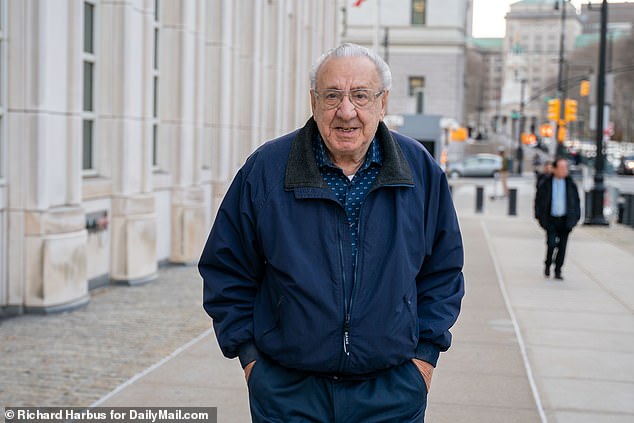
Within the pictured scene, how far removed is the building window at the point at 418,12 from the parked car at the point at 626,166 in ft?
53.0

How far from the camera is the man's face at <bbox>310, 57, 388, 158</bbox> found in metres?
3.65

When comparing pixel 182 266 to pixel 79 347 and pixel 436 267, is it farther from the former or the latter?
pixel 436 267

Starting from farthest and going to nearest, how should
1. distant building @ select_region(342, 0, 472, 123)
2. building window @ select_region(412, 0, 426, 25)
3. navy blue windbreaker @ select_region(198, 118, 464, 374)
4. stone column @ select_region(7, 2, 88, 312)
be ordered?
1. building window @ select_region(412, 0, 426, 25)
2. distant building @ select_region(342, 0, 472, 123)
3. stone column @ select_region(7, 2, 88, 312)
4. navy blue windbreaker @ select_region(198, 118, 464, 374)

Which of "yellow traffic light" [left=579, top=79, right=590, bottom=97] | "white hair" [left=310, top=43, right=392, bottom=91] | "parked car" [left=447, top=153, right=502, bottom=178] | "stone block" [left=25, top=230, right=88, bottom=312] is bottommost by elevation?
"parked car" [left=447, top=153, right=502, bottom=178]

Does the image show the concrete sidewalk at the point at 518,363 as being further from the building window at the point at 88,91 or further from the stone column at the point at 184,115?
the stone column at the point at 184,115

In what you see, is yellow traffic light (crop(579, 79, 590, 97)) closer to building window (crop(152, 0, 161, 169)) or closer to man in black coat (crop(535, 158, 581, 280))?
man in black coat (crop(535, 158, 581, 280))

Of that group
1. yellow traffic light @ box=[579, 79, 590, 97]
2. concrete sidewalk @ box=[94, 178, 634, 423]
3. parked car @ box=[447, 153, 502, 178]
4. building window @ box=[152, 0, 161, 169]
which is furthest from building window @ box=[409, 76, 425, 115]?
building window @ box=[152, 0, 161, 169]

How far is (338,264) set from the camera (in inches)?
140

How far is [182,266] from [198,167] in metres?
1.83

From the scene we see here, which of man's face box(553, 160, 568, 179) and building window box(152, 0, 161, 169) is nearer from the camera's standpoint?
man's face box(553, 160, 568, 179)

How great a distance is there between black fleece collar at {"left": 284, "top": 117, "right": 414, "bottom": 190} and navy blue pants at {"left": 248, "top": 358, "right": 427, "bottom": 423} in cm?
69

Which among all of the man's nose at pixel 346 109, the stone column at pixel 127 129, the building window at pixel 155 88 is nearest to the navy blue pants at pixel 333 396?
the man's nose at pixel 346 109

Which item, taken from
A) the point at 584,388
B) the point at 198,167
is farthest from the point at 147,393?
the point at 198,167

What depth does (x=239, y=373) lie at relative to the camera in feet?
26.2
